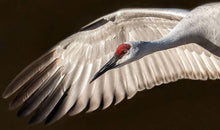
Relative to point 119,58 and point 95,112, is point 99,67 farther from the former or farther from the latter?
point 95,112

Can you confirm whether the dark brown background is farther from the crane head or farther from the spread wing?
the crane head

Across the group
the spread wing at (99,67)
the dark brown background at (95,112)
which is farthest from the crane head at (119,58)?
the dark brown background at (95,112)

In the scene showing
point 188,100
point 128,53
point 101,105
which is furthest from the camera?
point 188,100

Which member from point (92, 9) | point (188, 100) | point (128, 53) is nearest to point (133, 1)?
point (92, 9)

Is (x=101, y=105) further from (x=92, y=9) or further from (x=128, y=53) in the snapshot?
(x=92, y=9)

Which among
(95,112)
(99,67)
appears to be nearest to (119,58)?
(99,67)
